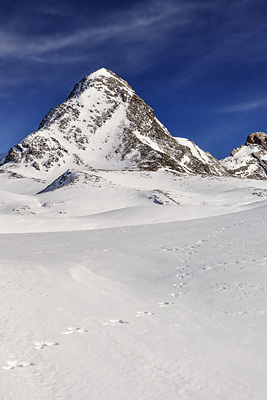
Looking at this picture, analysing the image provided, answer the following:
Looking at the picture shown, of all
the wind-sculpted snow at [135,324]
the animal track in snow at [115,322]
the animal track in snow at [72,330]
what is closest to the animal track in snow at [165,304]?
the wind-sculpted snow at [135,324]

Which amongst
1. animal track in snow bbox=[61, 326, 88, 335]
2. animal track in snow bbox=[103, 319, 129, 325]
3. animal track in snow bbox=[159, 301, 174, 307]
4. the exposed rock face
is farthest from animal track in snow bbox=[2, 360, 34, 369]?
the exposed rock face

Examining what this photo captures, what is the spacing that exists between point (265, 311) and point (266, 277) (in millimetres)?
2195

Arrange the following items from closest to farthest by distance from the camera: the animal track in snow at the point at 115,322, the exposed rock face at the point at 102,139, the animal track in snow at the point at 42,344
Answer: the animal track in snow at the point at 42,344
the animal track in snow at the point at 115,322
the exposed rock face at the point at 102,139

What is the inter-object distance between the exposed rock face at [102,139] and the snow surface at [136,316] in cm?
7904

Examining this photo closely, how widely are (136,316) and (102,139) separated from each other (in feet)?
377

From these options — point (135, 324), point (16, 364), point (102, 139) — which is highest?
point (102, 139)

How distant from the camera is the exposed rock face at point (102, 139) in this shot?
10181 centimetres

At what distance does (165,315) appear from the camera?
6875 mm

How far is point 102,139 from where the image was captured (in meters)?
119

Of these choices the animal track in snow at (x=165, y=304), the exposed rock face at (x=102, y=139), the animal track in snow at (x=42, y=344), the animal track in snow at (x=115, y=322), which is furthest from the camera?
the exposed rock face at (x=102, y=139)

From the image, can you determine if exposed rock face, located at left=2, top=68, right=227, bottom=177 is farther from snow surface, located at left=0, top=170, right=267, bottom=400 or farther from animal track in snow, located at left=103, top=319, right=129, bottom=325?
animal track in snow, located at left=103, top=319, right=129, bottom=325

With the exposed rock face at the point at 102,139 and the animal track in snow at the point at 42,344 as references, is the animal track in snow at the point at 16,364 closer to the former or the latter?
the animal track in snow at the point at 42,344

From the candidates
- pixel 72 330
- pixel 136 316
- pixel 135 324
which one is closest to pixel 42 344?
pixel 72 330

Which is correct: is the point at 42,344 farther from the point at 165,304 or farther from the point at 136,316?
the point at 165,304
